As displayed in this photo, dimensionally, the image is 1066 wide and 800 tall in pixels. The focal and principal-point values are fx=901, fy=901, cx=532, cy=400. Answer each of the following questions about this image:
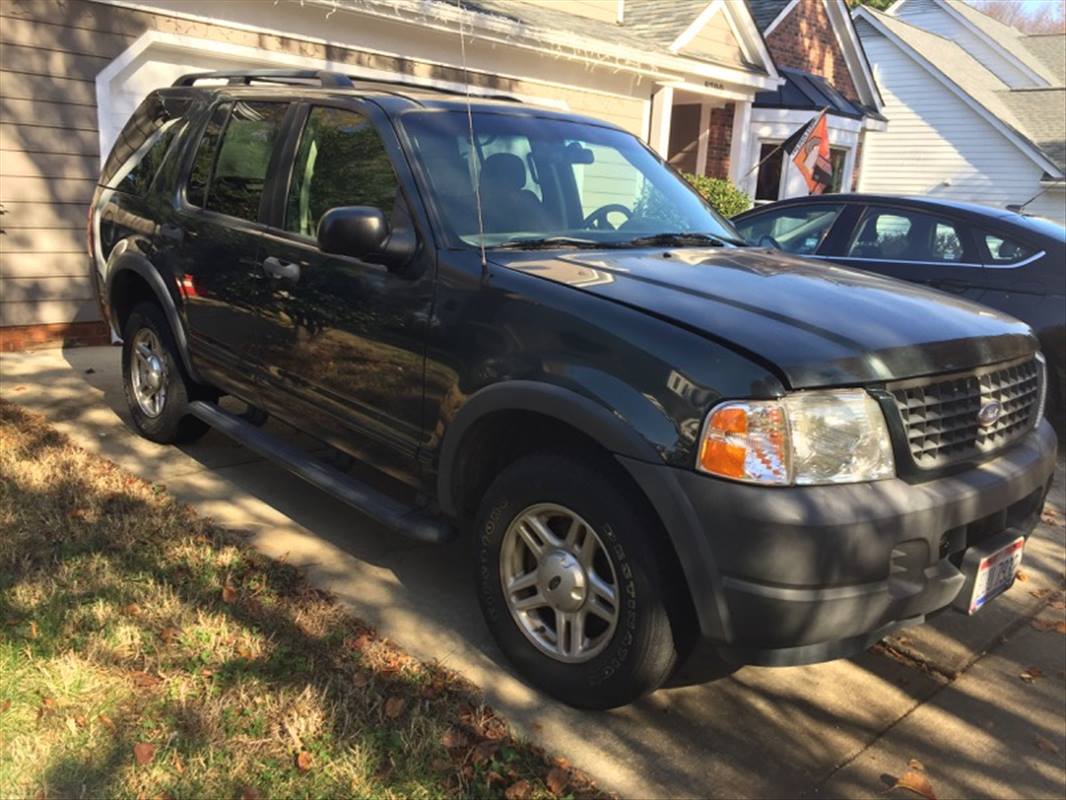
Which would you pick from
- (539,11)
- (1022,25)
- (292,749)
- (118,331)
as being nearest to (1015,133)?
(539,11)

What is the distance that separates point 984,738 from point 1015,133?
84.5 ft

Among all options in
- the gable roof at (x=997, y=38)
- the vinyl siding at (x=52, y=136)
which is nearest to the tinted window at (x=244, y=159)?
the vinyl siding at (x=52, y=136)

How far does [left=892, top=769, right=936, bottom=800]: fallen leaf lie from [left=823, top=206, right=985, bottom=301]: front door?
406 cm

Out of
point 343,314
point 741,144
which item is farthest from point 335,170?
point 741,144

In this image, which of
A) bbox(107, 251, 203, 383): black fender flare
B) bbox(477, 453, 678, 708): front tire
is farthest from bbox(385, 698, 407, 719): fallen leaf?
bbox(107, 251, 203, 383): black fender flare

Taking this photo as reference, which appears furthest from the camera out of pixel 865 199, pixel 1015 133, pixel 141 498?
pixel 1015 133

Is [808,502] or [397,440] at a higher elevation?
[808,502]

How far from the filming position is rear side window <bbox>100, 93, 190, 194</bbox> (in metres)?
5.02

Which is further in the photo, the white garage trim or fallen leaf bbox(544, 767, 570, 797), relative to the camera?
→ the white garage trim

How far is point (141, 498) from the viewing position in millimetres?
4488

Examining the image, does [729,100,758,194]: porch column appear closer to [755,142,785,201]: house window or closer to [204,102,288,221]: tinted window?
[755,142,785,201]: house window

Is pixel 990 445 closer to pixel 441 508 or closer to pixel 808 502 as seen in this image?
pixel 808 502

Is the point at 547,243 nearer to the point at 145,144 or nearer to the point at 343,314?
the point at 343,314

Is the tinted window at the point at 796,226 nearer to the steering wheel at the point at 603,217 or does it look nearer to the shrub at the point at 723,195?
the steering wheel at the point at 603,217
